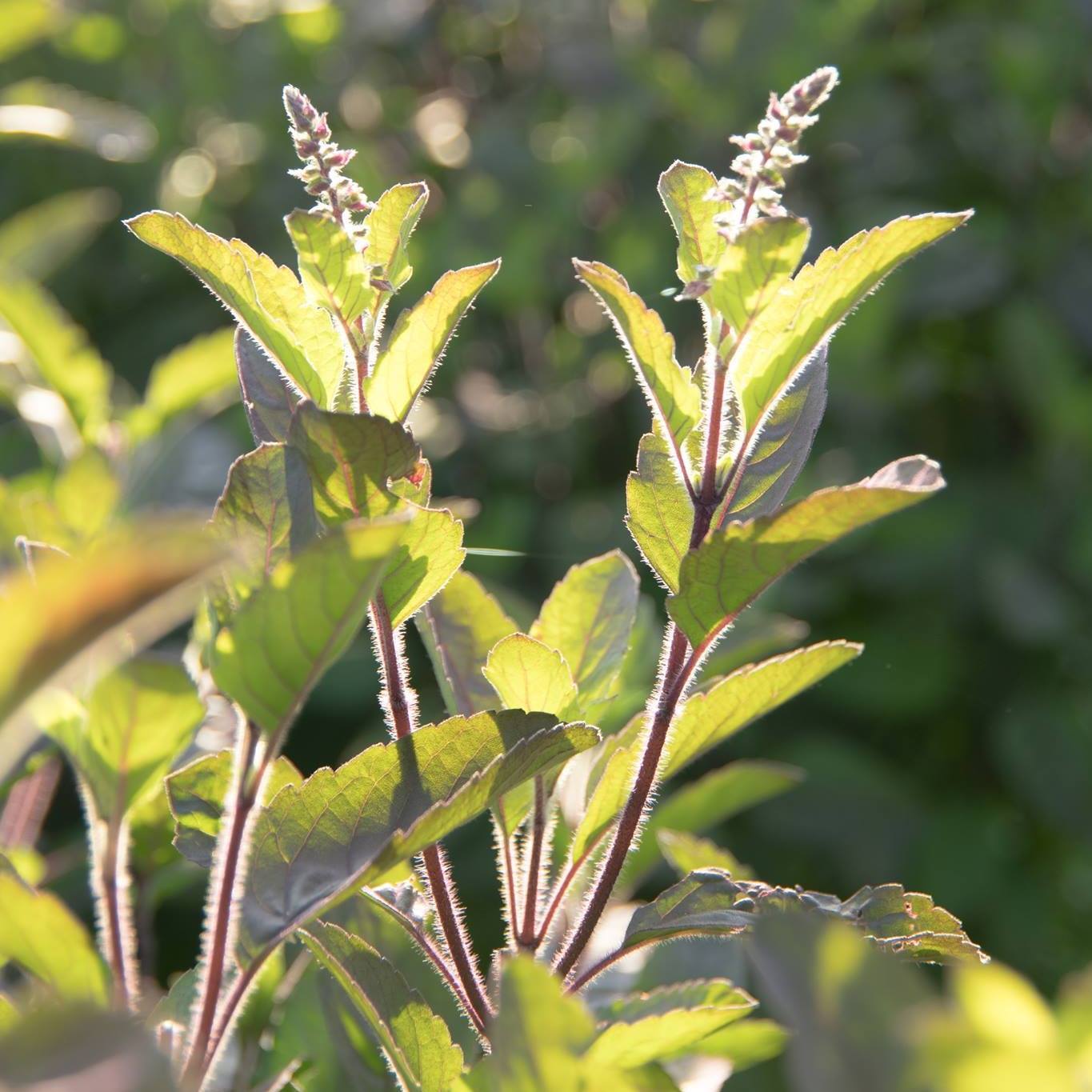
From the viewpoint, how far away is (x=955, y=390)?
9.74 ft

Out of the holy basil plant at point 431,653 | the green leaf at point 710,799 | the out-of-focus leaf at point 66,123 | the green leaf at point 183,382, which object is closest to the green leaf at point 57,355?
the green leaf at point 183,382

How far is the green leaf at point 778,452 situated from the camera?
0.72m

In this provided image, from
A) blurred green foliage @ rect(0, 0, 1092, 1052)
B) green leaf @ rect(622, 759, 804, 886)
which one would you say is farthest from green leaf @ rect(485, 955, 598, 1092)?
blurred green foliage @ rect(0, 0, 1092, 1052)

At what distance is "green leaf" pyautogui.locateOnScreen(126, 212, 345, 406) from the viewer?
668mm

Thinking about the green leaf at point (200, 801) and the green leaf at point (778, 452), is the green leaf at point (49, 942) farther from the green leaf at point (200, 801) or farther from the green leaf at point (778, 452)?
the green leaf at point (778, 452)

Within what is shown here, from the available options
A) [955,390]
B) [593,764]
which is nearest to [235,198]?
[955,390]

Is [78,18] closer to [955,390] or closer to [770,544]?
[955,390]

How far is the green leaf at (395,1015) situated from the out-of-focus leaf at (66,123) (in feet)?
3.39

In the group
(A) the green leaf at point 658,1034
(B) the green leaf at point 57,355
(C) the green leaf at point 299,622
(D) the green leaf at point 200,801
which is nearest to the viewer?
(C) the green leaf at point 299,622

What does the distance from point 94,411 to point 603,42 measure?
211 cm

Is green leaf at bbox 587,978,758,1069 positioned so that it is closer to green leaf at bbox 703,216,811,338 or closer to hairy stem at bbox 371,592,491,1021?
hairy stem at bbox 371,592,491,1021

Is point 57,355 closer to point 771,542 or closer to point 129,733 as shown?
point 129,733

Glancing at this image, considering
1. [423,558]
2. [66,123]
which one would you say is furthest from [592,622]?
[66,123]

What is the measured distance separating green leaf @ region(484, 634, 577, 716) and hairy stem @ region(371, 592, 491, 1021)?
0.16 ft
